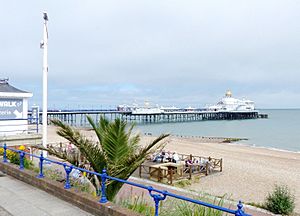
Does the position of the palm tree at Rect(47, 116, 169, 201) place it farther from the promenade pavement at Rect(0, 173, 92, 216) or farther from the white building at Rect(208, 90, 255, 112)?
the white building at Rect(208, 90, 255, 112)

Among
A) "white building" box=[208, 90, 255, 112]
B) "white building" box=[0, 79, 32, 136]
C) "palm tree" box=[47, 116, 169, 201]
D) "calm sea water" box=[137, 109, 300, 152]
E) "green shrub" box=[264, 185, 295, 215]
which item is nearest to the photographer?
"palm tree" box=[47, 116, 169, 201]

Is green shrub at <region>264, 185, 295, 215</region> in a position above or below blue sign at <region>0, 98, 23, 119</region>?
below

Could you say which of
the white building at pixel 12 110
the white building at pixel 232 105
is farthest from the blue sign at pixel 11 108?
the white building at pixel 232 105

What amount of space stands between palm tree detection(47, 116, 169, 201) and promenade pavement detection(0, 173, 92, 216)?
33.6 inches

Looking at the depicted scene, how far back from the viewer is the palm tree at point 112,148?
17.7ft

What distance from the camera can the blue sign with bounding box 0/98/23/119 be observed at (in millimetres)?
10914

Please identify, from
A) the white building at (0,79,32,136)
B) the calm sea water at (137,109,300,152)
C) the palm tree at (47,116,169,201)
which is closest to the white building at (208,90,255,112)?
the calm sea water at (137,109,300,152)

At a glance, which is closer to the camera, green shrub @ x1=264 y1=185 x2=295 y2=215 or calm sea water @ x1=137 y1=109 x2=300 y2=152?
green shrub @ x1=264 y1=185 x2=295 y2=215

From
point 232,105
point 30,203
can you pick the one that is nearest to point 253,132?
point 30,203

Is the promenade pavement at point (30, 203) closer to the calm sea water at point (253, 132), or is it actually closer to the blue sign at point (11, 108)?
the blue sign at point (11, 108)

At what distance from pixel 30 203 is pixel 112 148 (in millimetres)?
1809

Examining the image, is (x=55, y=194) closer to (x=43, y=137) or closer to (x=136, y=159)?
(x=136, y=159)

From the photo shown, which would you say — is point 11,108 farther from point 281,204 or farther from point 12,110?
point 281,204

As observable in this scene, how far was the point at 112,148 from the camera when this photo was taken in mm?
5461
